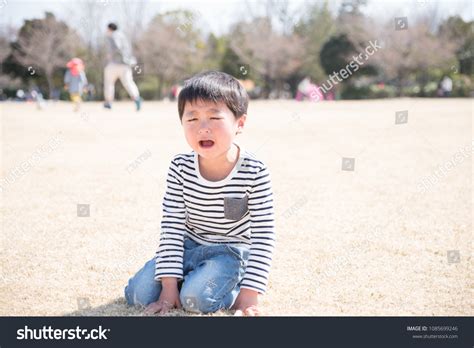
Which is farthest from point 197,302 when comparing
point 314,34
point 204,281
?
point 314,34

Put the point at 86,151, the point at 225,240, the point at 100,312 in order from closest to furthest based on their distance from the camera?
the point at 100,312 < the point at 225,240 < the point at 86,151

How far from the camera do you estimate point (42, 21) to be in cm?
2688

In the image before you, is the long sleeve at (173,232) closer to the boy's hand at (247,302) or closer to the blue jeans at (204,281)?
the blue jeans at (204,281)

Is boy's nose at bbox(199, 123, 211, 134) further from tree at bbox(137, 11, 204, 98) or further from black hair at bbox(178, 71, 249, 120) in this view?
tree at bbox(137, 11, 204, 98)

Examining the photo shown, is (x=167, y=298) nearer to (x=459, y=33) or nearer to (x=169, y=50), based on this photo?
(x=459, y=33)

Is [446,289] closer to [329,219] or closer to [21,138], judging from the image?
[329,219]

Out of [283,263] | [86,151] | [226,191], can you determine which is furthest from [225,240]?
[86,151]

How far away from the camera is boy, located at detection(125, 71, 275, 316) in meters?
2.15

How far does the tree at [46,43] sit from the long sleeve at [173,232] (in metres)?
25.8

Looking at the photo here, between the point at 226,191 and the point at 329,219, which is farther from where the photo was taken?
the point at 329,219

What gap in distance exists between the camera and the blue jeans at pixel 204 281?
7.14ft

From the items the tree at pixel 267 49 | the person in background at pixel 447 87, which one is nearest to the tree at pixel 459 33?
the person in background at pixel 447 87

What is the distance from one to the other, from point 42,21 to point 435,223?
88.8 ft
